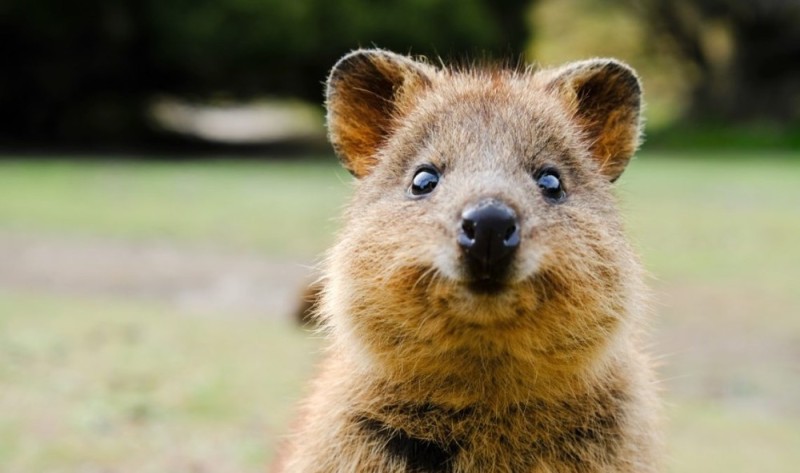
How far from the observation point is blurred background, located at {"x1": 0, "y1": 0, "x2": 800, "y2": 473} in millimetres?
6844

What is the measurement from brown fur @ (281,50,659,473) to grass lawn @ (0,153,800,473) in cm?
76

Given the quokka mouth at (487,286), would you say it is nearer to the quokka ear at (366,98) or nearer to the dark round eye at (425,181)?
the dark round eye at (425,181)

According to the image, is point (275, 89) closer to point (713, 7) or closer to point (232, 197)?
point (232, 197)

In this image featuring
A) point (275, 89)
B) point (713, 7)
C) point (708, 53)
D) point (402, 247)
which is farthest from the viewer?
point (708, 53)

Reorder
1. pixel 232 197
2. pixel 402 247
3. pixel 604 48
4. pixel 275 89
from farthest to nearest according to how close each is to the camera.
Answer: pixel 604 48, pixel 275 89, pixel 232 197, pixel 402 247

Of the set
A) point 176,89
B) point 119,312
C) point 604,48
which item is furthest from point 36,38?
point 604,48

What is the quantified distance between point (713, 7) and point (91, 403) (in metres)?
32.9

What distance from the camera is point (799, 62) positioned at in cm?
3569

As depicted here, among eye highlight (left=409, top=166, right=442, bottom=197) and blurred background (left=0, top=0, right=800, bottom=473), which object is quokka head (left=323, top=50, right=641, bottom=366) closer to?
eye highlight (left=409, top=166, right=442, bottom=197)

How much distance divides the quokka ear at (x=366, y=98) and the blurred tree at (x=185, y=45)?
1913cm

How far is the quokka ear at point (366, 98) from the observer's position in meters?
4.76

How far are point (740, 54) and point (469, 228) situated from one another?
116ft

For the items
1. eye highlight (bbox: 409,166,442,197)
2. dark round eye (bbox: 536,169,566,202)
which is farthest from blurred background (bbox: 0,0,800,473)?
eye highlight (bbox: 409,166,442,197)

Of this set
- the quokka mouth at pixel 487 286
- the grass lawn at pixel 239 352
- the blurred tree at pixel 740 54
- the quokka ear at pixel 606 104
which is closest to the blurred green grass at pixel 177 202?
the grass lawn at pixel 239 352
